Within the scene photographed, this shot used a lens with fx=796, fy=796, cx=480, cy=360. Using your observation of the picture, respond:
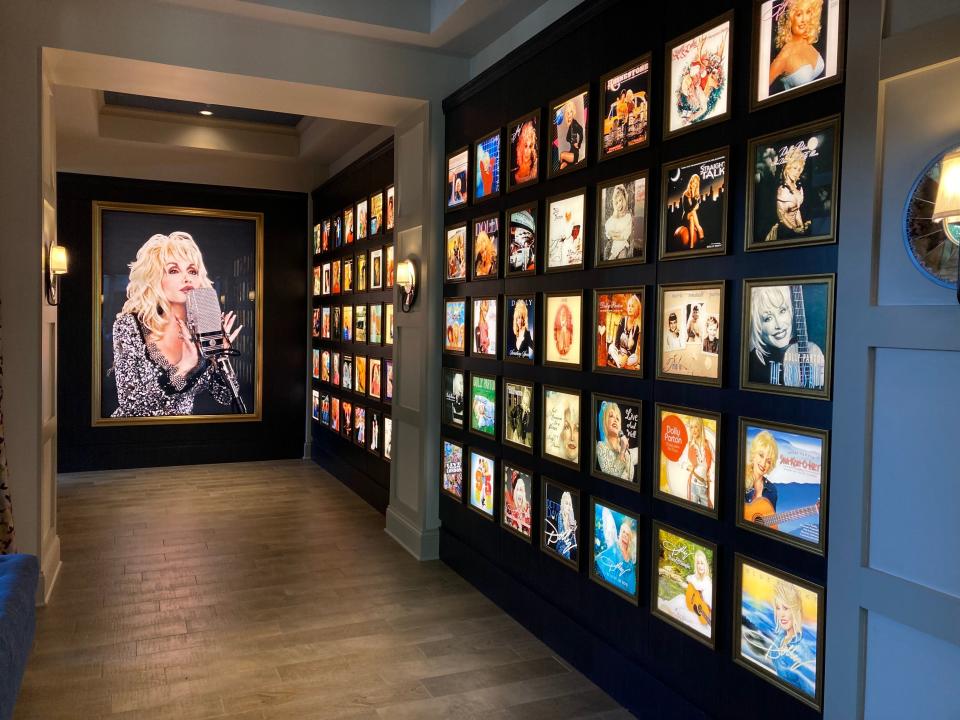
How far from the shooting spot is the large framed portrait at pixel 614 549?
3.29 metres

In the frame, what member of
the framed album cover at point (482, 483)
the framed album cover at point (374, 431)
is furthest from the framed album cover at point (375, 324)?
the framed album cover at point (482, 483)

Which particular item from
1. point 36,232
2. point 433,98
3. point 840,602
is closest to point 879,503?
point 840,602

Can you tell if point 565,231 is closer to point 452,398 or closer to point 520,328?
point 520,328

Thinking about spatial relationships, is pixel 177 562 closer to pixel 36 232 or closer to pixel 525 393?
pixel 36 232

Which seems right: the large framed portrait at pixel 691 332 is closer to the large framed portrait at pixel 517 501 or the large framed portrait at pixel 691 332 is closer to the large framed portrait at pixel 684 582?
the large framed portrait at pixel 684 582

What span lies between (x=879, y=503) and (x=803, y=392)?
0.39m

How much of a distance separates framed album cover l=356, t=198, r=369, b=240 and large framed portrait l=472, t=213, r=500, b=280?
8.28ft

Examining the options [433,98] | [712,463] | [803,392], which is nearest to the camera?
[803,392]

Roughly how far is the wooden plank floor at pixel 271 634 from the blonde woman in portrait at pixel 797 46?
249 centimetres

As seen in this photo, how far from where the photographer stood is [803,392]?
2.47 meters

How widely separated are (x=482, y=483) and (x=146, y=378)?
5.09m

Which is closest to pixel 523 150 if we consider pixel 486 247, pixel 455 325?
pixel 486 247

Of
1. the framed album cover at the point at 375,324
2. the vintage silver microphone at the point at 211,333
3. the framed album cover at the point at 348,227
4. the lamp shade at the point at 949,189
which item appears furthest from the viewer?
the vintage silver microphone at the point at 211,333

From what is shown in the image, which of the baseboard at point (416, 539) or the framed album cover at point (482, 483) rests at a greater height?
the framed album cover at point (482, 483)
